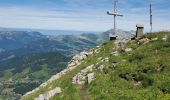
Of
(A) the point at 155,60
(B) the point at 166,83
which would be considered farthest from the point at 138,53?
(B) the point at 166,83

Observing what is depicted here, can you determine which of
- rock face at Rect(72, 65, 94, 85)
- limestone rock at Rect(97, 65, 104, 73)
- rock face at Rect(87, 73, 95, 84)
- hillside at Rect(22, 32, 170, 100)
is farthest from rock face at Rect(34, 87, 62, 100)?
limestone rock at Rect(97, 65, 104, 73)

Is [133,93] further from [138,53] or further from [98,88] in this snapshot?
[138,53]

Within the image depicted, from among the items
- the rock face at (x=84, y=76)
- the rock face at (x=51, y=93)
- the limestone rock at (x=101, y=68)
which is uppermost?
the limestone rock at (x=101, y=68)

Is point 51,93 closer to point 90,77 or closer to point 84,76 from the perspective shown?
point 84,76

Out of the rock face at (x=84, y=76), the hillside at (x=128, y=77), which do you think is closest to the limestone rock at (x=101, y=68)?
the hillside at (x=128, y=77)

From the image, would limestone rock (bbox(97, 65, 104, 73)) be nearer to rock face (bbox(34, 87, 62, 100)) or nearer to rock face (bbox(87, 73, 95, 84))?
rock face (bbox(87, 73, 95, 84))

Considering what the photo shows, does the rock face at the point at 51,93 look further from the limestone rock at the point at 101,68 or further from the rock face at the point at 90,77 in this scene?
the limestone rock at the point at 101,68

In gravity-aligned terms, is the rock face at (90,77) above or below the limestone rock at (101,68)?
below
